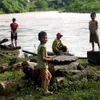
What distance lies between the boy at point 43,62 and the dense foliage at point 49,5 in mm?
102287

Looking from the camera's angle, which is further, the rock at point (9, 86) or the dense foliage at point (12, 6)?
the dense foliage at point (12, 6)

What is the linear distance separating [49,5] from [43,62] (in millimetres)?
159153

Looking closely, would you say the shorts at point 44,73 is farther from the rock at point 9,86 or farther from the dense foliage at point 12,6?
the dense foliage at point 12,6

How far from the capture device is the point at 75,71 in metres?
9.78

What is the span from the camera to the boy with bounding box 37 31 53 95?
827 centimetres

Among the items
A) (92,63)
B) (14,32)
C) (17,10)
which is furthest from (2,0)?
(92,63)

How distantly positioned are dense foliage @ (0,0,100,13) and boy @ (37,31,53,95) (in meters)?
102

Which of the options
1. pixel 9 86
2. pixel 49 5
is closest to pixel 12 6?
pixel 49 5

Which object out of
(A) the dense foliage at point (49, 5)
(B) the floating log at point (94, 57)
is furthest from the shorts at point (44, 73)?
(A) the dense foliage at point (49, 5)

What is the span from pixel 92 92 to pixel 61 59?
2424 millimetres

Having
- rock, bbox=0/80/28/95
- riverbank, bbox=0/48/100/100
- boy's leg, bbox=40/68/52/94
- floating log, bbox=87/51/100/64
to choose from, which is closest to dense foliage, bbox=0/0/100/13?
floating log, bbox=87/51/100/64

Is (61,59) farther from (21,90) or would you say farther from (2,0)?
(2,0)

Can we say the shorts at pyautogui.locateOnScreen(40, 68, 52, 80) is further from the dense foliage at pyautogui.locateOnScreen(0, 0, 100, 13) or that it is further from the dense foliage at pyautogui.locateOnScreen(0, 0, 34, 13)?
the dense foliage at pyautogui.locateOnScreen(0, 0, 34, 13)

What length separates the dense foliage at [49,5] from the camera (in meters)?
117
